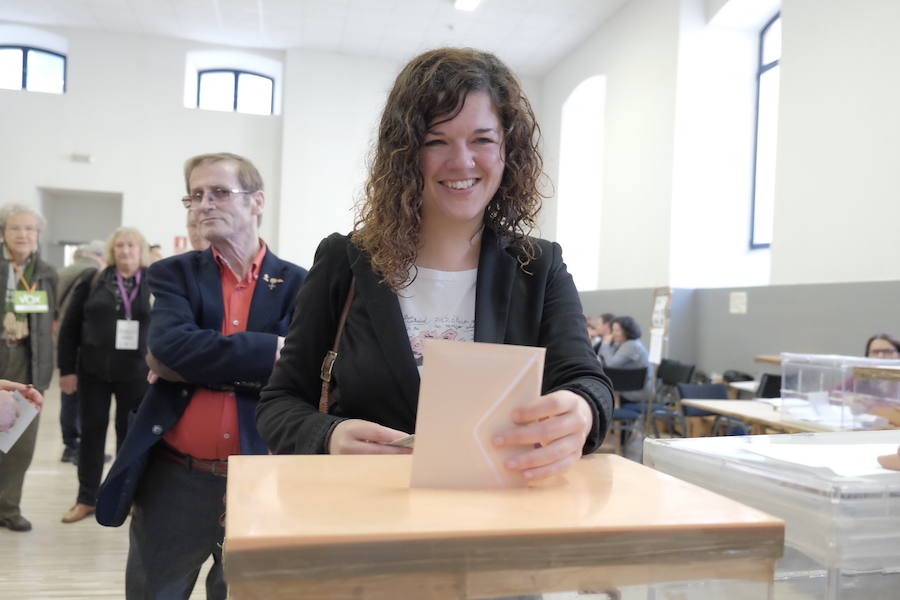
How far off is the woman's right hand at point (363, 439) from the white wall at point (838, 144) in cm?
578

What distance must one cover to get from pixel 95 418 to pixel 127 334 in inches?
21.0

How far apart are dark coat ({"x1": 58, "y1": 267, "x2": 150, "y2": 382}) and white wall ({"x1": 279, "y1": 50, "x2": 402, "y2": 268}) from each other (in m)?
7.74

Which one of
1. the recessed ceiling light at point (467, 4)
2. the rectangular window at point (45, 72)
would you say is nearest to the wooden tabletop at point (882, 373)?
the recessed ceiling light at point (467, 4)

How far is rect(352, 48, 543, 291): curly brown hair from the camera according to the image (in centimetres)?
125

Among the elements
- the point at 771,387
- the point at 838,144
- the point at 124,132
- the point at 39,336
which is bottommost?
the point at 771,387

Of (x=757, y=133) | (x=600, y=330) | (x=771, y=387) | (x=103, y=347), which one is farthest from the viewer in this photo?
(x=600, y=330)

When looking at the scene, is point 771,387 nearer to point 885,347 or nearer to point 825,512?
point 885,347

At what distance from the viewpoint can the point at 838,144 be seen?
6223mm

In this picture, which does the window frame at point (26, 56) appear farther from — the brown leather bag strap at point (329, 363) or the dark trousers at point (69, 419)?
the brown leather bag strap at point (329, 363)

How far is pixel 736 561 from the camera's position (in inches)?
25.7

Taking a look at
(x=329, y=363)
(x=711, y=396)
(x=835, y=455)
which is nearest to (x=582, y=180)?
(x=711, y=396)

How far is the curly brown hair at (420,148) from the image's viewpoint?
125cm

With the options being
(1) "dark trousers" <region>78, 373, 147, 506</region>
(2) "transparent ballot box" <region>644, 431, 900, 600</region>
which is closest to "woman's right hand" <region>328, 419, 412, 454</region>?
(2) "transparent ballot box" <region>644, 431, 900, 600</region>

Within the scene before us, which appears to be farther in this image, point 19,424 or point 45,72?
point 45,72
